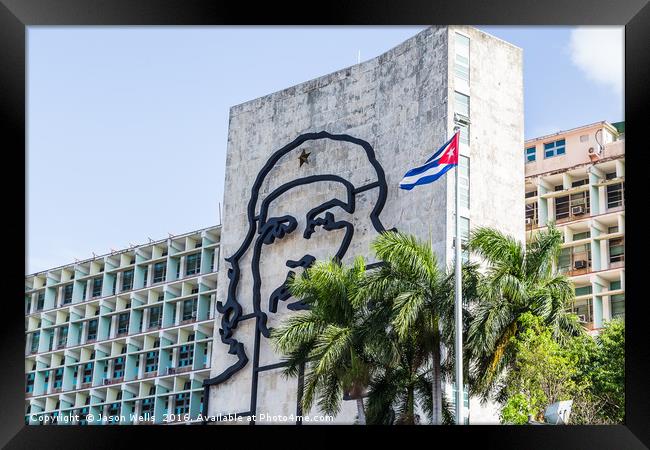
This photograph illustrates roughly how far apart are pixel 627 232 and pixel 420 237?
953 inches

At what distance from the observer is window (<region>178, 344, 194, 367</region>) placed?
234 ft

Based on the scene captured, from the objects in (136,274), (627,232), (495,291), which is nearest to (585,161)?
(136,274)

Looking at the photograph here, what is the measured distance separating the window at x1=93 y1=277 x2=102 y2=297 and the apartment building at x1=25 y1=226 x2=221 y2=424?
0.21 feet

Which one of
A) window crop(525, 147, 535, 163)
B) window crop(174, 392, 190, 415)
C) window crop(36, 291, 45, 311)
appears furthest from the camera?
window crop(36, 291, 45, 311)

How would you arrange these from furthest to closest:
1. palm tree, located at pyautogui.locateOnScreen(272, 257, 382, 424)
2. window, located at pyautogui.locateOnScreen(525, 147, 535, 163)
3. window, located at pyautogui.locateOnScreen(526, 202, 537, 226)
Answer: window, located at pyautogui.locateOnScreen(525, 147, 535, 163) < window, located at pyautogui.locateOnScreen(526, 202, 537, 226) < palm tree, located at pyautogui.locateOnScreen(272, 257, 382, 424)

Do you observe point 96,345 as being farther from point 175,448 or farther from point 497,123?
point 175,448

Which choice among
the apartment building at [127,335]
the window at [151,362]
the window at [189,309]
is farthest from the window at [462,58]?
the window at [151,362]

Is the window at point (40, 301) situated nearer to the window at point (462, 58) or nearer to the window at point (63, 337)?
the window at point (63, 337)

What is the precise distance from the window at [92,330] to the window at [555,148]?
98.1 ft

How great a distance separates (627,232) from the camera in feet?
40.1

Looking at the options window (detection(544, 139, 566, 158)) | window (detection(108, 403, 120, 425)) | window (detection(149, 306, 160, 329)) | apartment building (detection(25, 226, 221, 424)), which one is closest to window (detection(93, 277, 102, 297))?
apartment building (detection(25, 226, 221, 424))

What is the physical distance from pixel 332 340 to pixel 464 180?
10.4 meters

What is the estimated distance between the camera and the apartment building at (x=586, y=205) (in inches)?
2491

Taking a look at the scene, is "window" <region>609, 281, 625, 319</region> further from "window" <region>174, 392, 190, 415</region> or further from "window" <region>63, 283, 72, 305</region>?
"window" <region>63, 283, 72, 305</region>
